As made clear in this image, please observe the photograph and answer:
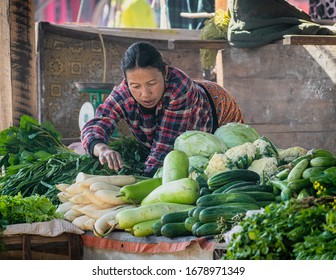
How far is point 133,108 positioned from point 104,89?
3.15 meters

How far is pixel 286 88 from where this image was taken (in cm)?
930

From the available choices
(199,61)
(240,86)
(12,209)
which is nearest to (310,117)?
(240,86)

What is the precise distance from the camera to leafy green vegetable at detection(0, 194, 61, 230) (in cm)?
504

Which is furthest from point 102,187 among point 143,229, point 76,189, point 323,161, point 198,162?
point 323,161

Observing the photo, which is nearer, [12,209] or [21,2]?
[12,209]

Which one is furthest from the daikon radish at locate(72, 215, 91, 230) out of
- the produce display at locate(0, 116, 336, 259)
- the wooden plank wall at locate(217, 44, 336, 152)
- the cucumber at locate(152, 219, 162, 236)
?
the wooden plank wall at locate(217, 44, 336, 152)

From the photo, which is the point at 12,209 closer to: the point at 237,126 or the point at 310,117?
the point at 237,126

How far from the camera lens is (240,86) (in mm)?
9180

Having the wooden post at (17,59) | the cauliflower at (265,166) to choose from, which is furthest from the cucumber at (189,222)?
the wooden post at (17,59)

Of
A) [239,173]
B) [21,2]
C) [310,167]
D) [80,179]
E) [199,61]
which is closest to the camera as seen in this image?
[310,167]

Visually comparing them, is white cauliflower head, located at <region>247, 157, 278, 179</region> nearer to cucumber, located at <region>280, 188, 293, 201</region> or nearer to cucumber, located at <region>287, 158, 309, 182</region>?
cucumber, located at <region>287, 158, 309, 182</region>
